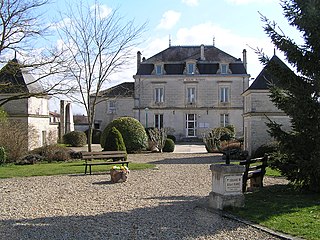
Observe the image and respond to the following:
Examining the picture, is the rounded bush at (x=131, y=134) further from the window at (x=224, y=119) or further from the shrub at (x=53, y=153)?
the window at (x=224, y=119)

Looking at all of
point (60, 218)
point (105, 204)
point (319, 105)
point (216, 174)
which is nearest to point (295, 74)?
point (319, 105)

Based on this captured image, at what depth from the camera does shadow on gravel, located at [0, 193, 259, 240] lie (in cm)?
651

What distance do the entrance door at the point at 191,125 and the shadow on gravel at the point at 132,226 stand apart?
35.7 metres

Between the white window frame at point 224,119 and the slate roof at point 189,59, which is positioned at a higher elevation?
the slate roof at point 189,59

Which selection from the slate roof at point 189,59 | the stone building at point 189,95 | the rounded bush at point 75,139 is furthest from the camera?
the slate roof at point 189,59

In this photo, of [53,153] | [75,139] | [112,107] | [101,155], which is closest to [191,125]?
[112,107]

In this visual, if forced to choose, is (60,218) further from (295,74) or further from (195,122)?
(195,122)

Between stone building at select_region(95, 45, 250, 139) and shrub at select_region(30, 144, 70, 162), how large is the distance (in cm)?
2248

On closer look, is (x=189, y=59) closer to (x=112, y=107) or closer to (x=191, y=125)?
(x=191, y=125)

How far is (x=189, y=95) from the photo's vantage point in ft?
146

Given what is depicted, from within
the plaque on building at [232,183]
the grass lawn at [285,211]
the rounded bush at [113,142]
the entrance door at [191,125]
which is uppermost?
the entrance door at [191,125]

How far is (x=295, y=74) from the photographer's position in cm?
989

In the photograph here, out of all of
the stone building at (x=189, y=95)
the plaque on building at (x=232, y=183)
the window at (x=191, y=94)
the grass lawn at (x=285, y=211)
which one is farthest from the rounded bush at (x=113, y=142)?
the window at (x=191, y=94)

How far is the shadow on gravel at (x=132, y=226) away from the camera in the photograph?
6.51m
